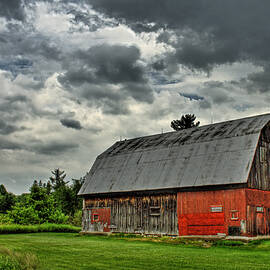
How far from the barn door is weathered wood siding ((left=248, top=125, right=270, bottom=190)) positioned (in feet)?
43.9

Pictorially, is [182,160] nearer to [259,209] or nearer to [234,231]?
[259,209]

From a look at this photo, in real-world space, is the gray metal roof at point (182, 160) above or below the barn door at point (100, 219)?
above

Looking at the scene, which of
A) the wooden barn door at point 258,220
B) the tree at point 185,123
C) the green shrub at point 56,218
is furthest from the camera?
the tree at point 185,123

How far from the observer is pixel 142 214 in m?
31.4

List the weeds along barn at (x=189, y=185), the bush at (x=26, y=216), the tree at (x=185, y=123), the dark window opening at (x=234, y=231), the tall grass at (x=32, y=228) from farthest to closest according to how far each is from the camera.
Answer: the tree at (x=185, y=123)
the bush at (x=26, y=216)
the tall grass at (x=32, y=228)
the weeds along barn at (x=189, y=185)
the dark window opening at (x=234, y=231)

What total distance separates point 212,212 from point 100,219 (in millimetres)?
11877

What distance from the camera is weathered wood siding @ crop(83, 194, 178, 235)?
2949 cm

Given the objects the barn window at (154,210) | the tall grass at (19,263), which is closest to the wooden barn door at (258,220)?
the barn window at (154,210)

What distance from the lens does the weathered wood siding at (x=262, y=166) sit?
26547 millimetres

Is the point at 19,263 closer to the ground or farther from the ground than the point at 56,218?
farther from the ground

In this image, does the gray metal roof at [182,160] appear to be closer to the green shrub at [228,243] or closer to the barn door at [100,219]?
the barn door at [100,219]

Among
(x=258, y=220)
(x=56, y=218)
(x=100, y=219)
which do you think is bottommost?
(x=56, y=218)

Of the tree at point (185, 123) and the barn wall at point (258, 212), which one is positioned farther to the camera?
the tree at point (185, 123)

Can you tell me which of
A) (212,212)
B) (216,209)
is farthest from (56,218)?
(216,209)
